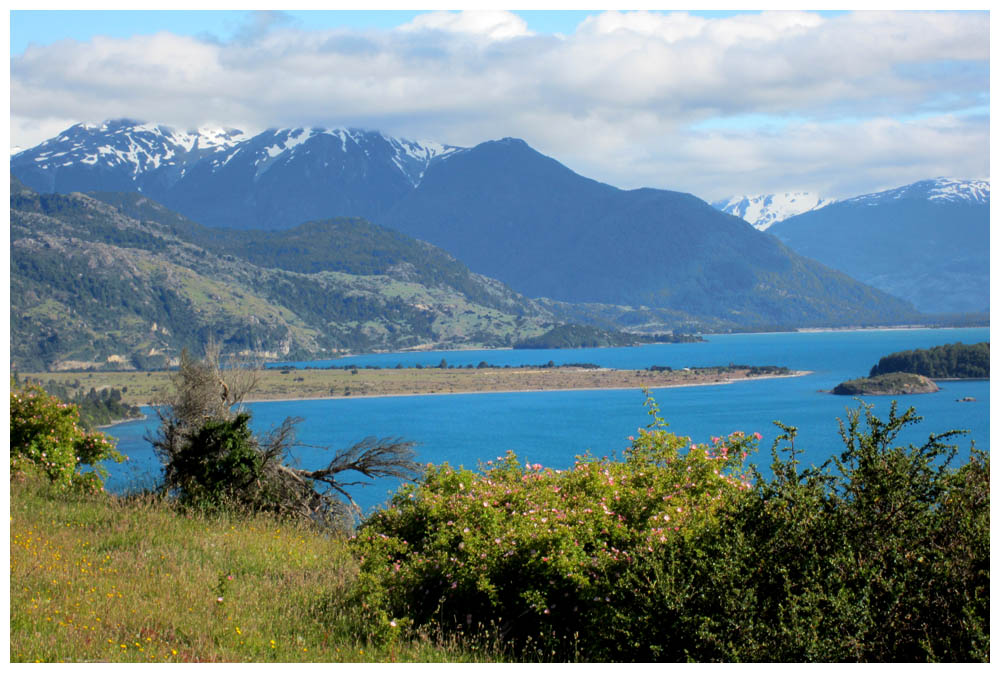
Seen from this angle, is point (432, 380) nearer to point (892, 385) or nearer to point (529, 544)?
point (892, 385)

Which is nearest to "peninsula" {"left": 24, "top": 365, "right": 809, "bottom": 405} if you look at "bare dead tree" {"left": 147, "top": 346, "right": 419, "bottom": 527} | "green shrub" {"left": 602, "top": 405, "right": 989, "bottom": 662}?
"bare dead tree" {"left": 147, "top": 346, "right": 419, "bottom": 527}

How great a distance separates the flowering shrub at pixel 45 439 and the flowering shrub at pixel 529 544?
7.13 meters

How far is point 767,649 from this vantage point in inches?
214

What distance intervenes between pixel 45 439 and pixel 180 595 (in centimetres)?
775

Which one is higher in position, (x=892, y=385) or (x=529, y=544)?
(x=529, y=544)

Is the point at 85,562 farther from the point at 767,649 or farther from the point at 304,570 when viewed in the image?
the point at 767,649

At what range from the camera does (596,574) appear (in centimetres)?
650

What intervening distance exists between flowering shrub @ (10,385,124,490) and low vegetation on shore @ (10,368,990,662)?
4.63 metres

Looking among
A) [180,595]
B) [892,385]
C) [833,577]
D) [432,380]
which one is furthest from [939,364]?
[180,595]

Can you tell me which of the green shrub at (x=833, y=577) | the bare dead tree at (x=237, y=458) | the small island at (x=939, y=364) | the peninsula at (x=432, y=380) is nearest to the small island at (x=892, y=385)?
the small island at (x=939, y=364)

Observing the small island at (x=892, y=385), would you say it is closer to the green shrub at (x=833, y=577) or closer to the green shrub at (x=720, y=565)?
the green shrub at (x=720, y=565)

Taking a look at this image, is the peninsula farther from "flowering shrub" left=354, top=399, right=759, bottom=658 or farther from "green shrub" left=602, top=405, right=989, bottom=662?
"green shrub" left=602, top=405, right=989, bottom=662

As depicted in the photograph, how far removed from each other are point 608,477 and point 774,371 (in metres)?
159

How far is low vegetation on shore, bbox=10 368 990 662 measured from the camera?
5.70 metres
